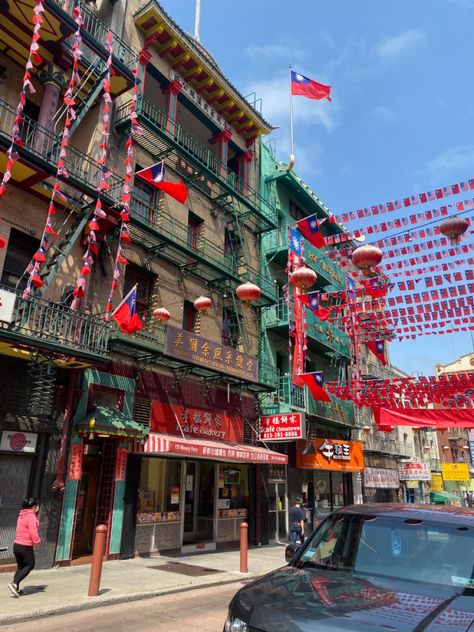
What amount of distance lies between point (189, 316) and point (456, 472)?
36220mm

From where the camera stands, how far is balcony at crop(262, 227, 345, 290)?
22438mm

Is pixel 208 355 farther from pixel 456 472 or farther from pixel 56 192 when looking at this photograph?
pixel 456 472

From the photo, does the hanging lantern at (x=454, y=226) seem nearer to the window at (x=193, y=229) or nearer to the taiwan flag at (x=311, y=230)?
the taiwan flag at (x=311, y=230)

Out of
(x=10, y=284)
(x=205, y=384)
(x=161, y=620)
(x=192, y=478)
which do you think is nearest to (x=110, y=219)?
(x=10, y=284)

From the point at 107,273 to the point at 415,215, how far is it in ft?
28.9

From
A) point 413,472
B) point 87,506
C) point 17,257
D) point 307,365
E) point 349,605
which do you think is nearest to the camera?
point 349,605

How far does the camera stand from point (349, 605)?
3188 millimetres

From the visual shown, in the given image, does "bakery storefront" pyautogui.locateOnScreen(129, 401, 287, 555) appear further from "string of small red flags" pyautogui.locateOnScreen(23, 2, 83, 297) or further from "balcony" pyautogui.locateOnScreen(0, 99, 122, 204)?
"balcony" pyautogui.locateOnScreen(0, 99, 122, 204)

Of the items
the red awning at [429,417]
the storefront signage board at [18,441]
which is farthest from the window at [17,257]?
the red awning at [429,417]


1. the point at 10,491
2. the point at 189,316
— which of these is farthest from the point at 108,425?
the point at 189,316

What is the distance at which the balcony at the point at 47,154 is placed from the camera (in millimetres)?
11602

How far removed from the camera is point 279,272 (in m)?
23.4

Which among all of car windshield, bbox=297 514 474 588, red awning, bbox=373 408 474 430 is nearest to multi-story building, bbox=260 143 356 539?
red awning, bbox=373 408 474 430

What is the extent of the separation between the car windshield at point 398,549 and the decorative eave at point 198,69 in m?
18.7
